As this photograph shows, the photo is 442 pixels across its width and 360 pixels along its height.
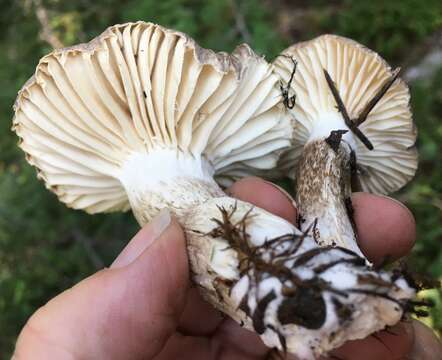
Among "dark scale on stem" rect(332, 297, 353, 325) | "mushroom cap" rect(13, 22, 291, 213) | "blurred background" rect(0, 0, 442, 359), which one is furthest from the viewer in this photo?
"blurred background" rect(0, 0, 442, 359)

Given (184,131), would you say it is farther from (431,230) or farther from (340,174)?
(431,230)

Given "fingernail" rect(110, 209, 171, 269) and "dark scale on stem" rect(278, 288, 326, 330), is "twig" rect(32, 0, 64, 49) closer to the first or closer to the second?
"fingernail" rect(110, 209, 171, 269)

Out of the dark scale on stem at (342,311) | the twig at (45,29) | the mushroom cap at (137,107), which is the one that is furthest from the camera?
the twig at (45,29)

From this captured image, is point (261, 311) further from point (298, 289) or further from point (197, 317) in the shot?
point (197, 317)

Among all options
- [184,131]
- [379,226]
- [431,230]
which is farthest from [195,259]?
[431,230]

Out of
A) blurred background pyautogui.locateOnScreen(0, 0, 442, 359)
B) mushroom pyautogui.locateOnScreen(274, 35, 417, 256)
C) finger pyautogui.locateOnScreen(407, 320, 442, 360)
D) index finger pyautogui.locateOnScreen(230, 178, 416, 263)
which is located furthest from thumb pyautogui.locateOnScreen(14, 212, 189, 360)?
blurred background pyautogui.locateOnScreen(0, 0, 442, 359)

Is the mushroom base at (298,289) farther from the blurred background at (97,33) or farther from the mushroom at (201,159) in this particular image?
the blurred background at (97,33)

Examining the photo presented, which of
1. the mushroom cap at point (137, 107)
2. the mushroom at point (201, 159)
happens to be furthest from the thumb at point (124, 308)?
the mushroom cap at point (137, 107)

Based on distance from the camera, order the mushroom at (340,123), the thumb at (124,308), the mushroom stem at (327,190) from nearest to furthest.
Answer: the thumb at (124,308) → the mushroom stem at (327,190) → the mushroom at (340,123)
